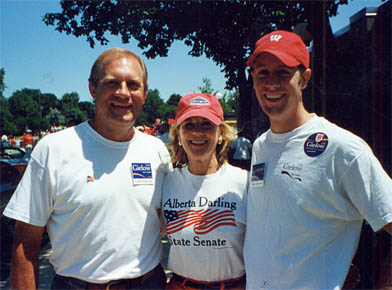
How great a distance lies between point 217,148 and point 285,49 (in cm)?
94

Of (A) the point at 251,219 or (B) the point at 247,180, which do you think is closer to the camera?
(A) the point at 251,219

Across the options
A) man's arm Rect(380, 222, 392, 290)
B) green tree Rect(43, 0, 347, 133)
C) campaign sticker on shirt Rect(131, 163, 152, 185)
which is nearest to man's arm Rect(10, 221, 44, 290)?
campaign sticker on shirt Rect(131, 163, 152, 185)

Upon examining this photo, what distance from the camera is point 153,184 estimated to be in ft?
7.40

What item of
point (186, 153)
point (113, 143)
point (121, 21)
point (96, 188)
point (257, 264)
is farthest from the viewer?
point (121, 21)

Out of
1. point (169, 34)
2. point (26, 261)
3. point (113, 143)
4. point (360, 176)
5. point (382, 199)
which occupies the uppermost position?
point (169, 34)

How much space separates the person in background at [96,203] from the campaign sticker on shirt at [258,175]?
2.28ft

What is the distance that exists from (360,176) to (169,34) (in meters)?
7.07

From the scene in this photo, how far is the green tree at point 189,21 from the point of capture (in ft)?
Result: 23.0

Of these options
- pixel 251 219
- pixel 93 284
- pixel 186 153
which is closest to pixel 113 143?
pixel 186 153

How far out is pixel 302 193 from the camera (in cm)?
177

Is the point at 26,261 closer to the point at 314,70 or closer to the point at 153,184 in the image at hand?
the point at 153,184

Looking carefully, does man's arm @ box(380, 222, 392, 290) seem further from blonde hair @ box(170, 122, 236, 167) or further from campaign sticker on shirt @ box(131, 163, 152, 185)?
campaign sticker on shirt @ box(131, 163, 152, 185)

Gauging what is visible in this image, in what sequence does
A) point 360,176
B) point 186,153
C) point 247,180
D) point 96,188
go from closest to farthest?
point 360,176 → point 96,188 → point 247,180 → point 186,153

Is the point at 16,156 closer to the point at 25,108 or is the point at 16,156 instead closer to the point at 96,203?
the point at 96,203
